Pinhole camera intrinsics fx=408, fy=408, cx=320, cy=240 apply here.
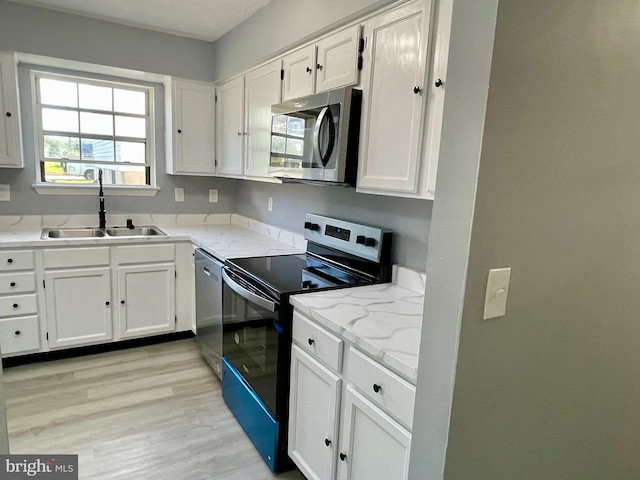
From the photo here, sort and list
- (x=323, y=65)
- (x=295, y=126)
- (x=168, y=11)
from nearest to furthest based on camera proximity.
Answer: (x=323, y=65)
(x=295, y=126)
(x=168, y=11)

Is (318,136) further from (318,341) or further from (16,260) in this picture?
(16,260)

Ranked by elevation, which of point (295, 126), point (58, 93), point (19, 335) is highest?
point (58, 93)

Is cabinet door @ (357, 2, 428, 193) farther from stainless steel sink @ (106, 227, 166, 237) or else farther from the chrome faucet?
the chrome faucet

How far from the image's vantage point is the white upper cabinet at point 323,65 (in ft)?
6.08

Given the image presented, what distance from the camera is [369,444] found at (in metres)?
1.35

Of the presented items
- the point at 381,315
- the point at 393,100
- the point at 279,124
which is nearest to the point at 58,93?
the point at 279,124

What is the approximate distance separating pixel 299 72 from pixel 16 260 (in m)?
2.15

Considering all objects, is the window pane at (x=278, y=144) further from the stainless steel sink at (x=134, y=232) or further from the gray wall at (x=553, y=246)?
the gray wall at (x=553, y=246)

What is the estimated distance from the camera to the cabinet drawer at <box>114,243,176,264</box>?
2.91 metres

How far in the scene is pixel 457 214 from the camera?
34.6 inches

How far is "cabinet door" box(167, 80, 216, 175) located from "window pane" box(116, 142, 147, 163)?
0.33 meters

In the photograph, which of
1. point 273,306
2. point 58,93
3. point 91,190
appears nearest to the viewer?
point 273,306

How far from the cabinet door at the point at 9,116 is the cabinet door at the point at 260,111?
5.06ft

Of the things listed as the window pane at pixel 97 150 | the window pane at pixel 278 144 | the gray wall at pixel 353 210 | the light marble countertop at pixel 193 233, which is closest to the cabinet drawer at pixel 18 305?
the light marble countertop at pixel 193 233
